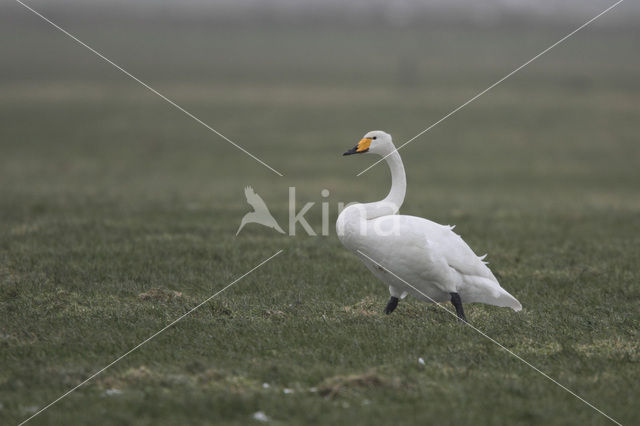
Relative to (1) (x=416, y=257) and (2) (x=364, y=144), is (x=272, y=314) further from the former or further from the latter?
(2) (x=364, y=144)

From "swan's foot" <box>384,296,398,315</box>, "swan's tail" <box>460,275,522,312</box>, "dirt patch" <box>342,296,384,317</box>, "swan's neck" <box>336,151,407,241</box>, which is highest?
"swan's neck" <box>336,151,407,241</box>

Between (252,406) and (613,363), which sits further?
(613,363)

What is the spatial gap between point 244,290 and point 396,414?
427 centimetres

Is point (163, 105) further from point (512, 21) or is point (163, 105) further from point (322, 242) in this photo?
point (512, 21)

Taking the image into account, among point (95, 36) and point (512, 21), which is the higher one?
point (512, 21)

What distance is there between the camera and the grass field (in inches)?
258

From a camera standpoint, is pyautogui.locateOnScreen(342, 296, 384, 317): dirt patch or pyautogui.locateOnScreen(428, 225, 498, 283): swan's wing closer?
pyautogui.locateOnScreen(428, 225, 498, 283): swan's wing

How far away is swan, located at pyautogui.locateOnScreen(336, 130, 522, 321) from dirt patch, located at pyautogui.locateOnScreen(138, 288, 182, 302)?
7.78ft

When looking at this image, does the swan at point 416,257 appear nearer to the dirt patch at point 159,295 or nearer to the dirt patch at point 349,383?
the dirt patch at point 349,383

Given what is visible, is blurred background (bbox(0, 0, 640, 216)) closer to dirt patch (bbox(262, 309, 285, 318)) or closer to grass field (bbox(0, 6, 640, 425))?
grass field (bbox(0, 6, 640, 425))

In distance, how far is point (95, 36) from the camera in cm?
10381

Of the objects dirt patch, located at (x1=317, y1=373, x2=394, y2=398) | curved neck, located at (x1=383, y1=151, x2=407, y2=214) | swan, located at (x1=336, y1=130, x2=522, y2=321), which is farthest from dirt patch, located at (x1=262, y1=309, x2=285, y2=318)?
dirt patch, located at (x1=317, y1=373, x2=394, y2=398)

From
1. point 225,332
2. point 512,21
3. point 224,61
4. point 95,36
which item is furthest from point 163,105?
point 512,21

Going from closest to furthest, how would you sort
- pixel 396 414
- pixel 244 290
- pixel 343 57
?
pixel 396 414, pixel 244 290, pixel 343 57
